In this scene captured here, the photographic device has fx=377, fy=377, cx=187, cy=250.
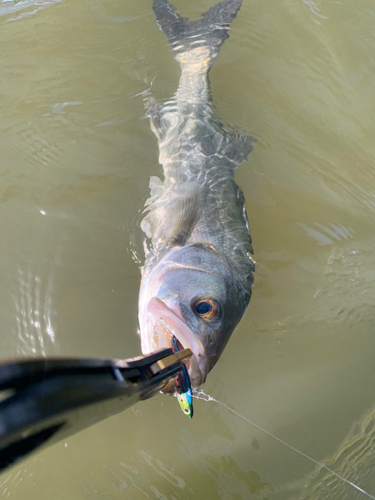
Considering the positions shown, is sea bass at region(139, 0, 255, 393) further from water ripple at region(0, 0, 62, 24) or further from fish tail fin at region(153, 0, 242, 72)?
water ripple at region(0, 0, 62, 24)

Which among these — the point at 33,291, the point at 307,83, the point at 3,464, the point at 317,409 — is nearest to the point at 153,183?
the point at 33,291

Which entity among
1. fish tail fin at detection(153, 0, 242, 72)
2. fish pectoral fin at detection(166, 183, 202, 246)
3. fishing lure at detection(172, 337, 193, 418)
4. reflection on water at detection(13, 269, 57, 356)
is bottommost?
reflection on water at detection(13, 269, 57, 356)

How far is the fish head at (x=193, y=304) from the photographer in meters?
2.20

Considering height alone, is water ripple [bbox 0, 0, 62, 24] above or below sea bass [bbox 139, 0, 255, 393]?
above

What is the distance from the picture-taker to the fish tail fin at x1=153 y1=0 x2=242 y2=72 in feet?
17.2

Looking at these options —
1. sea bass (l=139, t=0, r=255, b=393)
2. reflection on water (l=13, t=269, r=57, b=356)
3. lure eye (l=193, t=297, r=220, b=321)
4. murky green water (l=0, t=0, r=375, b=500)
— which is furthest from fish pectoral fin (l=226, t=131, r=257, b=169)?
reflection on water (l=13, t=269, r=57, b=356)

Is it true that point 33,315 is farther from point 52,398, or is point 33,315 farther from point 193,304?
point 52,398

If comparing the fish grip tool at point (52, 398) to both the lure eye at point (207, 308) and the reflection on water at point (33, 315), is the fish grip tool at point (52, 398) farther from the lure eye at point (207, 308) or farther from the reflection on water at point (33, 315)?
the reflection on water at point (33, 315)

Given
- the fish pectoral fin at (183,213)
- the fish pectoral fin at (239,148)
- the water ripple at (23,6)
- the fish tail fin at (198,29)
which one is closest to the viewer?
the fish pectoral fin at (183,213)

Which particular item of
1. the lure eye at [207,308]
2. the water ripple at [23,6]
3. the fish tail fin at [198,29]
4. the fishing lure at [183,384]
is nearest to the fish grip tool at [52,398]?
the fishing lure at [183,384]

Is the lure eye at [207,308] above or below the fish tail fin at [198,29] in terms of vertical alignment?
below

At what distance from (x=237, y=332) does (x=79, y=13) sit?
17.6ft

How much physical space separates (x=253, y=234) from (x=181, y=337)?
219 centimetres

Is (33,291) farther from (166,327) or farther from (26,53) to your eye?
(26,53)
